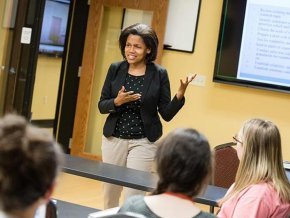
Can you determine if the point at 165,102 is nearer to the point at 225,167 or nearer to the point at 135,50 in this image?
the point at 135,50

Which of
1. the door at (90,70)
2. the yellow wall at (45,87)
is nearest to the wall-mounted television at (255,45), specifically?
the door at (90,70)

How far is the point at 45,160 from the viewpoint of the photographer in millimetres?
1115

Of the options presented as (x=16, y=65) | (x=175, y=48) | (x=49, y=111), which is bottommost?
(x=49, y=111)

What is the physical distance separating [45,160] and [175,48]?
4396mm

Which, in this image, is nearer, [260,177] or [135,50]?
[260,177]

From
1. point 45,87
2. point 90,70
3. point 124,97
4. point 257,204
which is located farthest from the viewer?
point 45,87

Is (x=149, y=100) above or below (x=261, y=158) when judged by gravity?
above

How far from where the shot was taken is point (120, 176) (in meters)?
2.40

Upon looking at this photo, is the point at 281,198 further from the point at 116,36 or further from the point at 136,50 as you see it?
the point at 116,36

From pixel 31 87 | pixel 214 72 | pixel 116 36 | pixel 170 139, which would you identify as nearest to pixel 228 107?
pixel 214 72

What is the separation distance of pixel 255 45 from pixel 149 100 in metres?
2.37

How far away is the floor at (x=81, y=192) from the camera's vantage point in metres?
4.62

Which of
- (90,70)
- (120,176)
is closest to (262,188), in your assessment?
(120,176)

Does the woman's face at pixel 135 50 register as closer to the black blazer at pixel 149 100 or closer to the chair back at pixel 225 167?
the black blazer at pixel 149 100
